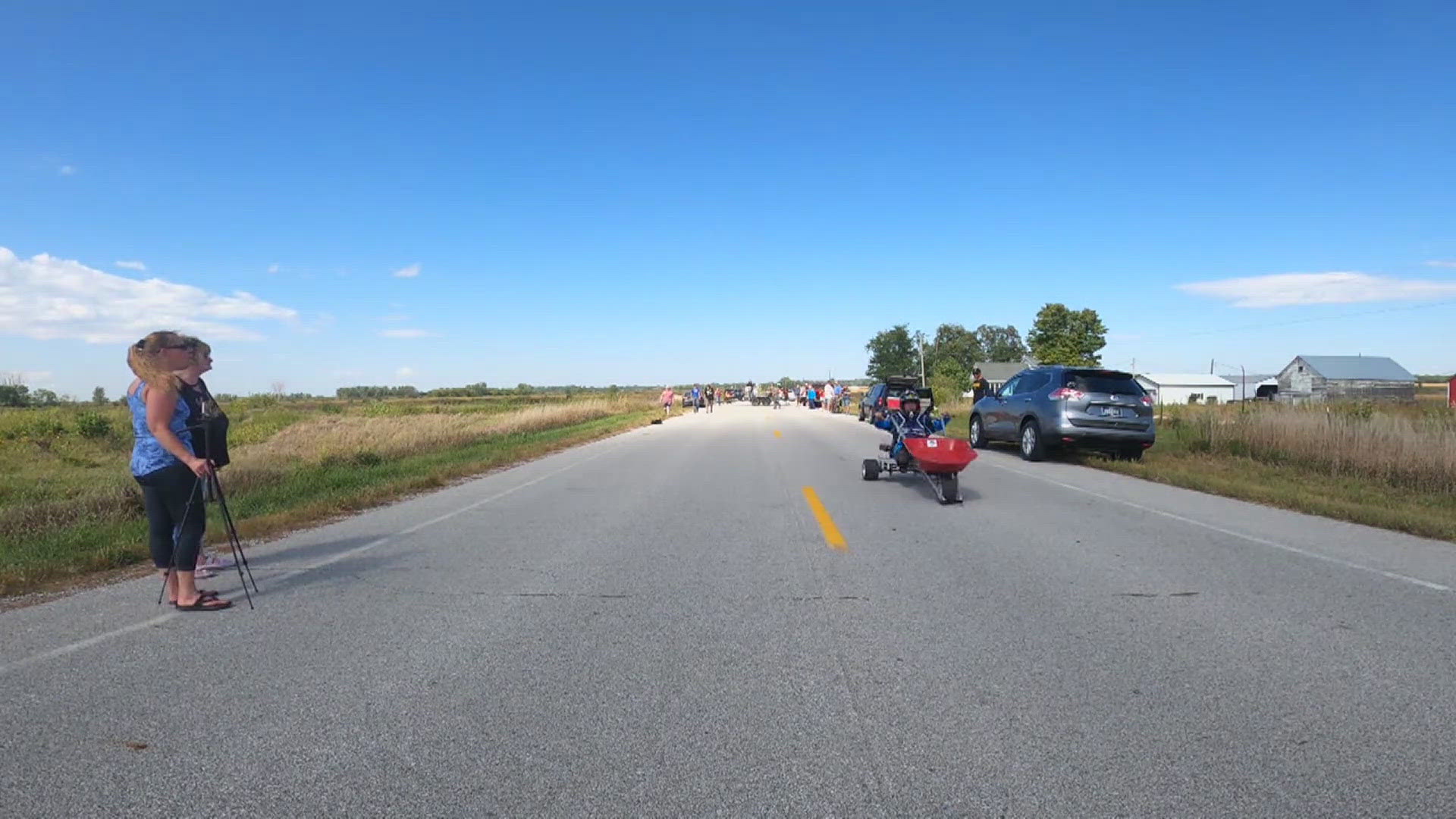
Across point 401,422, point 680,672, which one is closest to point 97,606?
point 680,672

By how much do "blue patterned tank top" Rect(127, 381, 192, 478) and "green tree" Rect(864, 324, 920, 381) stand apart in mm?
121093

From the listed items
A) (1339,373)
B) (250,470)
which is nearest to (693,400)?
(250,470)

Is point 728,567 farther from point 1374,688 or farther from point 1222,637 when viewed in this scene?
point 1374,688

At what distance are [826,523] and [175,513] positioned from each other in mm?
5942

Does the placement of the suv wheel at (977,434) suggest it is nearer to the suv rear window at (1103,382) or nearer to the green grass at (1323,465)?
the green grass at (1323,465)

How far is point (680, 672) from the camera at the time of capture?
434cm

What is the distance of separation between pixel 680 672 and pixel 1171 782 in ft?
7.58

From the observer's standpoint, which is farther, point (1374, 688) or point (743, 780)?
point (1374, 688)

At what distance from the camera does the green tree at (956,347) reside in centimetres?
13350

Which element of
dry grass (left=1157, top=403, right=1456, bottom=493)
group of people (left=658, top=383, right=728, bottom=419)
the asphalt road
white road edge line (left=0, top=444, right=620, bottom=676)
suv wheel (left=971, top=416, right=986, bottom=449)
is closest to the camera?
the asphalt road

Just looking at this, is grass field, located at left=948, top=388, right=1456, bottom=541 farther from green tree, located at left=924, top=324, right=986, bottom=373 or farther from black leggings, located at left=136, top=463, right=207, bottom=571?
green tree, located at left=924, top=324, right=986, bottom=373

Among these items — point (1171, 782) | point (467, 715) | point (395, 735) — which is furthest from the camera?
point (467, 715)

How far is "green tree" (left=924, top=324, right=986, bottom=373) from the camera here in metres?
134

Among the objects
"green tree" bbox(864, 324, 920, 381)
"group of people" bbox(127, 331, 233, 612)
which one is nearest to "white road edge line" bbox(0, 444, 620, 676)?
"group of people" bbox(127, 331, 233, 612)
